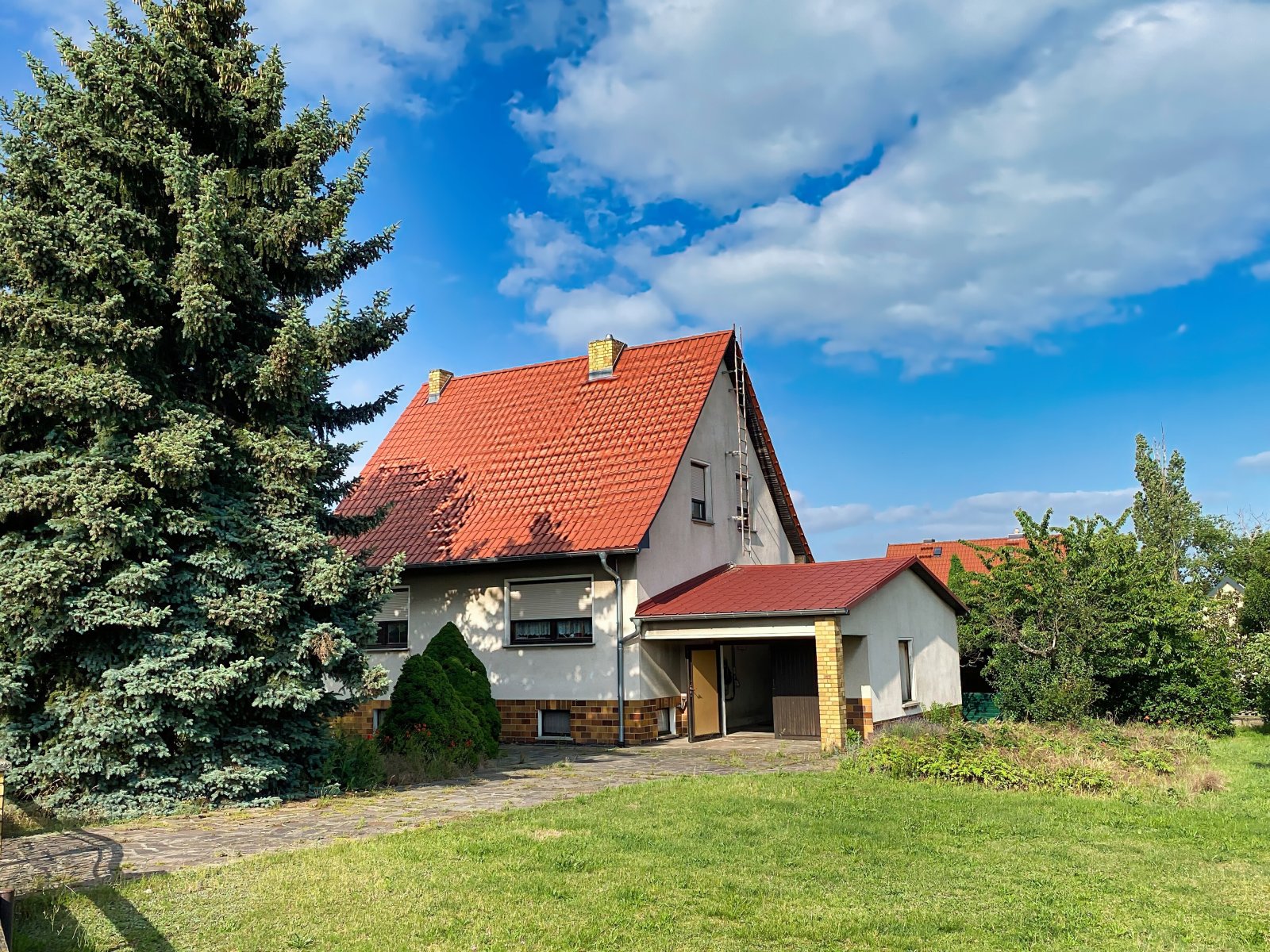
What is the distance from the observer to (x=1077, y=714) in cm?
1903

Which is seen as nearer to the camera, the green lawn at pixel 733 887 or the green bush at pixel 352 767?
the green lawn at pixel 733 887

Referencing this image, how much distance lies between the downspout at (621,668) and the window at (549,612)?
0.77 meters

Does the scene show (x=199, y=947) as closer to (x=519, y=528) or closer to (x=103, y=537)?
(x=103, y=537)

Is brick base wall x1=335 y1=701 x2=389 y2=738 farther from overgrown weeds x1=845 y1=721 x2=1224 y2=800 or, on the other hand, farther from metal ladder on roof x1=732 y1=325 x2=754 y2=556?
overgrown weeds x1=845 y1=721 x2=1224 y2=800

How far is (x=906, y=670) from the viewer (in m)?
20.6

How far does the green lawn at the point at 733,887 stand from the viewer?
241 inches

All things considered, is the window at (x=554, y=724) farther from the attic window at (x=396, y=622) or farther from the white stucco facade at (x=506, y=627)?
the attic window at (x=396, y=622)

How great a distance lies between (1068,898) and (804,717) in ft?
40.2

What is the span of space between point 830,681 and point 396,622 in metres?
9.86

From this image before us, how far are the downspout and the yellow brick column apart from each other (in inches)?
149

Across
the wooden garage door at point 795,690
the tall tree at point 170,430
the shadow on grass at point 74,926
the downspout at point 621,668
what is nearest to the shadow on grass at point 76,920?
the shadow on grass at point 74,926

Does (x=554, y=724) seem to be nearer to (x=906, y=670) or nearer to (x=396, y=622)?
(x=396, y=622)

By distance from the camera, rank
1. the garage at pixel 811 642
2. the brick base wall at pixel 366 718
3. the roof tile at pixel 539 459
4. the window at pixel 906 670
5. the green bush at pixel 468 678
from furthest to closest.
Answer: the brick base wall at pixel 366 718
the window at pixel 906 670
the roof tile at pixel 539 459
the garage at pixel 811 642
the green bush at pixel 468 678

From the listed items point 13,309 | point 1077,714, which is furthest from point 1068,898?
point 1077,714
